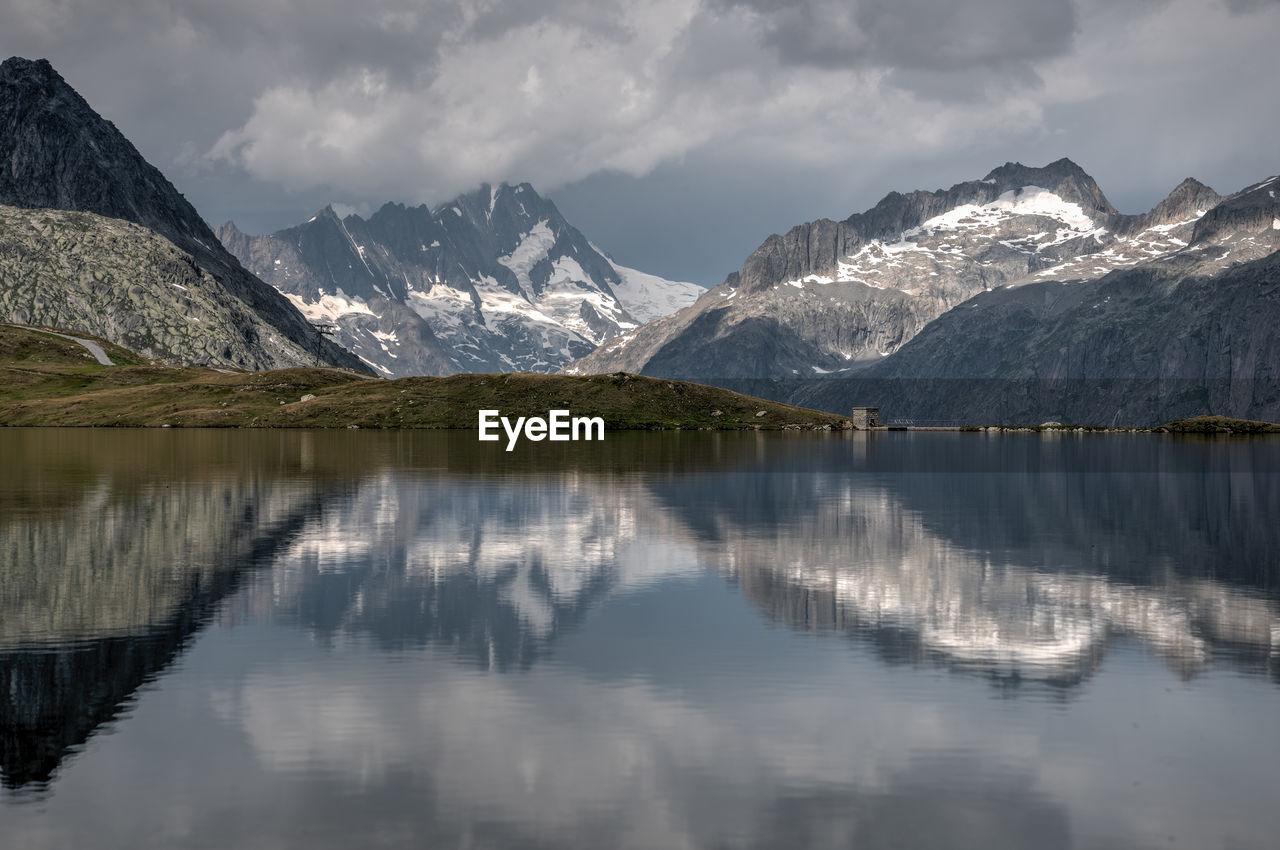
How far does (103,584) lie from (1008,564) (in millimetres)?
39751

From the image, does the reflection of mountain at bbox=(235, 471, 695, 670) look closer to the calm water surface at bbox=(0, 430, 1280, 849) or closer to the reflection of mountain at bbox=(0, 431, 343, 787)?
the calm water surface at bbox=(0, 430, 1280, 849)

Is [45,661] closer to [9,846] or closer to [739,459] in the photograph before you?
[9,846]

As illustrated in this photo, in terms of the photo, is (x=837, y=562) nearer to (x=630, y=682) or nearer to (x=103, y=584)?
(x=630, y=682)

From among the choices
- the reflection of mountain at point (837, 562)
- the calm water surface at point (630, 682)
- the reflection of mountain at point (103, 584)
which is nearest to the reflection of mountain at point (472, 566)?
the reflection of mountain at point (837, 562)

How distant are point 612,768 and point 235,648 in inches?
619

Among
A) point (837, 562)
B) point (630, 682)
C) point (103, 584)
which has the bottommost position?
point (630, 682)

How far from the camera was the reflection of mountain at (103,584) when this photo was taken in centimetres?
2694

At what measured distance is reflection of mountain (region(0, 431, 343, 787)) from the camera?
1061 inches

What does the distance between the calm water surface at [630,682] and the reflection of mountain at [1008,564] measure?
10.8 inches

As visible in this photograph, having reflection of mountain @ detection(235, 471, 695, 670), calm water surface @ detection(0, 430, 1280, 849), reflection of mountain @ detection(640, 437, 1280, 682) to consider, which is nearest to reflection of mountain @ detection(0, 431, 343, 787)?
calm water surface @ detection(0, 430, 1280, 849)

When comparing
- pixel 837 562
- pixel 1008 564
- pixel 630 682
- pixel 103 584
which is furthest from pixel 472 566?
pixel 1008 564

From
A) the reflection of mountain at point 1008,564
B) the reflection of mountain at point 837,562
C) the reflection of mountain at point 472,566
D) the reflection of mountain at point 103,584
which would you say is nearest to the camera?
the reflection of mountain at point 103,584

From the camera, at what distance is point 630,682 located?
2986 cm

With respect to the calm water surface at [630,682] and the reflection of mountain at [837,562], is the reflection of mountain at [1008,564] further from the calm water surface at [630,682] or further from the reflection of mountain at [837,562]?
the calm water surface at [630,682]
